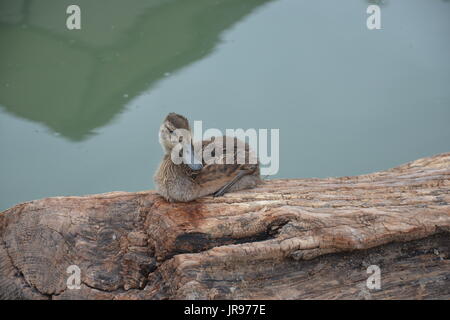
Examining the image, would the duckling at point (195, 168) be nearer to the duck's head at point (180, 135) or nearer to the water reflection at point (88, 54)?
the duck's head at point (180, 135)

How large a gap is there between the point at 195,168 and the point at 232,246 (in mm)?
356

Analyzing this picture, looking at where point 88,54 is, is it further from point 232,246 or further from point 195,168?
point 232,246

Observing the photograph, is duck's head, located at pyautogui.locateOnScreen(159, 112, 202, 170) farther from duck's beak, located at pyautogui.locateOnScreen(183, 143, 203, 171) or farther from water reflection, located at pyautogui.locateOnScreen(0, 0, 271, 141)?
water reflection, located at pyautogui.locateOnScreen(0, 0, 271, 141)

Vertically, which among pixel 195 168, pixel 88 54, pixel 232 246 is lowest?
pixel 232 246

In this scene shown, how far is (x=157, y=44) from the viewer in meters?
3.45

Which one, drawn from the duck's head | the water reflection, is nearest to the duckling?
the duck's head

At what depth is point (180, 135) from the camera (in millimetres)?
1746

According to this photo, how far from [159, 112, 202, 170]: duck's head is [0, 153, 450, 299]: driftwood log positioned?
0.18 metres

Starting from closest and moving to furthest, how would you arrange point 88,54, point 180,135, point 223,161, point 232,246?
point 232,246 → point 180,135 → point 223,161 → point 88,54

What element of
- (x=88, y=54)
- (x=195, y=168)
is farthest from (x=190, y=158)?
(x=88, y=54)

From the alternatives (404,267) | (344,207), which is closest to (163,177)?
(344,207)

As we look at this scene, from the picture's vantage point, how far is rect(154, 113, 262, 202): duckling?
1.76m
